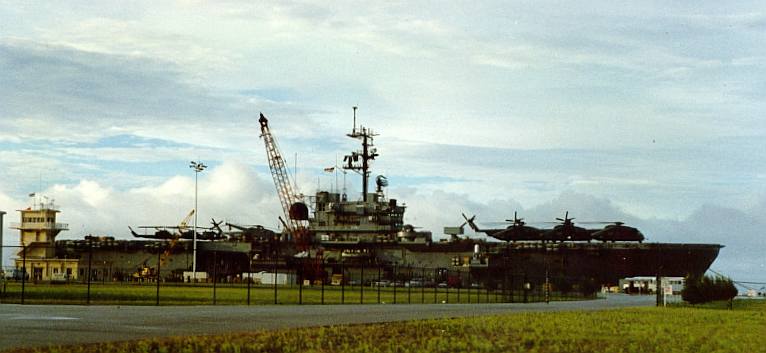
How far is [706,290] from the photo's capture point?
66.6 meters

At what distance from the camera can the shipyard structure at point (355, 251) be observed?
137 m

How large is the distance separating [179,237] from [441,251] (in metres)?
52.3

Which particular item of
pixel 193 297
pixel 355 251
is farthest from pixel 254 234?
pixel 193 297

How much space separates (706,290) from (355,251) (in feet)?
295

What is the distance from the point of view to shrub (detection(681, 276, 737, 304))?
217 ft

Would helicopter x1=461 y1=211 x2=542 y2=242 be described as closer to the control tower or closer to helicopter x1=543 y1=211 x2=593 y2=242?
helicopter x1=543 y1=211 x2=593 y2=242

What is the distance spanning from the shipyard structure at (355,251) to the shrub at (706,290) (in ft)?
169

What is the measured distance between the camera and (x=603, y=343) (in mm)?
25719

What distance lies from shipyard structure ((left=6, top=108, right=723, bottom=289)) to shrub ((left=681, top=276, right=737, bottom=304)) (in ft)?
169

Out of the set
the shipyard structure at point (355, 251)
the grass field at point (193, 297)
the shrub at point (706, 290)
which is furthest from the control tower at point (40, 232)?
the shrub at point (706, 290)

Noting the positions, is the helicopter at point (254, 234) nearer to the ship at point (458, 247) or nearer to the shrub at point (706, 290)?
the ship at point (458, 247)

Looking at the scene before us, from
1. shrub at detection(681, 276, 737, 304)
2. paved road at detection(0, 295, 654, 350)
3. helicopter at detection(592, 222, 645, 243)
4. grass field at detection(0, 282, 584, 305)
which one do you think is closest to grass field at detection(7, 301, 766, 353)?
paved road at detection(0, 295, 654, 350)

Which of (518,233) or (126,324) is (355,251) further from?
(126,324)

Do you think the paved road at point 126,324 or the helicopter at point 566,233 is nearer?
the paved road at point 126,324
